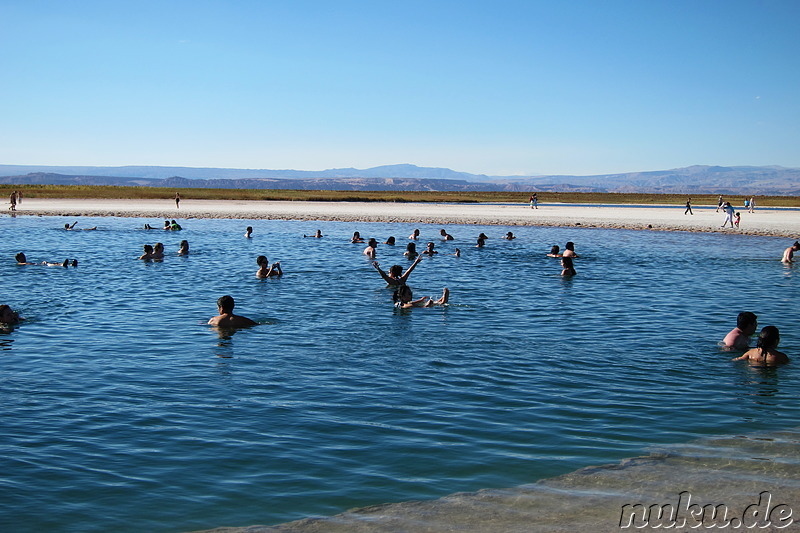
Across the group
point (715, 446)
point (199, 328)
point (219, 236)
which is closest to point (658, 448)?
point (715, 446)

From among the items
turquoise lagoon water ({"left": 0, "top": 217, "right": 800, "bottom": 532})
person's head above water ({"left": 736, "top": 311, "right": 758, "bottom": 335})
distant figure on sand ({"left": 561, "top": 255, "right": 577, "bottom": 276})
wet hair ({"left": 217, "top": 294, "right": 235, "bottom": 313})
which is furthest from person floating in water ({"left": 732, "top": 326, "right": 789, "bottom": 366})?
distant figure on sand ({"left": 561, "top": 255, "right": 577, "bottom": 276})

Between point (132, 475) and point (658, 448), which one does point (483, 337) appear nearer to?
point (658, 448)

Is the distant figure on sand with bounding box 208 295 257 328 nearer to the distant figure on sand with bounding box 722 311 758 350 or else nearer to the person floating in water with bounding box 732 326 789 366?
the distant figure on sand with bounding box 722 311 758 350

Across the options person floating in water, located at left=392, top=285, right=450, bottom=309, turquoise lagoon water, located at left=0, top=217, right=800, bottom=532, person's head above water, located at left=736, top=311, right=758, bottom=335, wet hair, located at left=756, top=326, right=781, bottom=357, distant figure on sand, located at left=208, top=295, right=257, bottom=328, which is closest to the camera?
turquoise lagoon water, located at left=0, top=217, right=800, bottom=532

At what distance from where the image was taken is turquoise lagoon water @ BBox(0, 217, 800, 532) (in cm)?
818

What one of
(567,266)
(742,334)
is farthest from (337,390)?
(567,266)

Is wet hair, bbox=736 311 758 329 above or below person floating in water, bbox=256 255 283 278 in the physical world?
above

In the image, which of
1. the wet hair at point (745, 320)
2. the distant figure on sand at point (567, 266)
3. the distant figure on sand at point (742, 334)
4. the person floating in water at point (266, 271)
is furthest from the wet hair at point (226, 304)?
the distant figure on sand at point (567, 266)

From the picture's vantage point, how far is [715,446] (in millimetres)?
9383

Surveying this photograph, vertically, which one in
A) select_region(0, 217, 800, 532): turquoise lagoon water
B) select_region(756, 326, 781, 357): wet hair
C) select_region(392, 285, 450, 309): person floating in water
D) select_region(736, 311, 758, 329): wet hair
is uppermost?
select_region(736, 311, 758, 329): wet hair

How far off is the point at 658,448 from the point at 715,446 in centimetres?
75

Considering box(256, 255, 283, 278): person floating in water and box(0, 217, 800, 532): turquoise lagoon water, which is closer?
box(0, 217, 800, 532): turquoise lagoon water

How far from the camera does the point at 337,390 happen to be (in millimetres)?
11711

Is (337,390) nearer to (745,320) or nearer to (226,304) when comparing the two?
(226,304)
